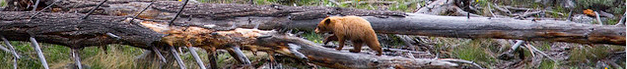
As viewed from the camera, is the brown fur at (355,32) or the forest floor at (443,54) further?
the forest floor at (443,54)

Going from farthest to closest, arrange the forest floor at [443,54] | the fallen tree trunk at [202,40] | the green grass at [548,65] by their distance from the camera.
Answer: the green grass at [548,65]
the forest floor at [443,54]
the fallen tree trunk at [202,40]

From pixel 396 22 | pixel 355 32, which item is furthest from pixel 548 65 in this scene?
pixel 355 32

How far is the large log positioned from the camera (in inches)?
203

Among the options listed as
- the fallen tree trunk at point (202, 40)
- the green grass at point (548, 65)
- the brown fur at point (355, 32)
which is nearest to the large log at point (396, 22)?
the fallen tree trunk at point (202, 40)

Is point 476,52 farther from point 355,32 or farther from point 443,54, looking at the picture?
point 355,32

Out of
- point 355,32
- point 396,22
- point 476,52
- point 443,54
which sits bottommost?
point 443,54

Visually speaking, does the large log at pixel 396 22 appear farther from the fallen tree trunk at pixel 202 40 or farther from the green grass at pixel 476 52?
the green grass at pixel 476 52

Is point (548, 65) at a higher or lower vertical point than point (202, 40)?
lower

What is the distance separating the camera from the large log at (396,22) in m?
5.16

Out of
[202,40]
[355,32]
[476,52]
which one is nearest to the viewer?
[202,40]

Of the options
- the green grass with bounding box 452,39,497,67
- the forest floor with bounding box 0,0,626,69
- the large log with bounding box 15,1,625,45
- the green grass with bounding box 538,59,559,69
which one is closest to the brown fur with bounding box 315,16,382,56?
the forest floor with bounding box 0,0,626,69

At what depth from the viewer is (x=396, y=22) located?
230 inches

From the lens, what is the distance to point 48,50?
19.6 feet

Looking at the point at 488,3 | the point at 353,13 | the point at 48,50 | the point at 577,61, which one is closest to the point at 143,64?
the point at 48,50
